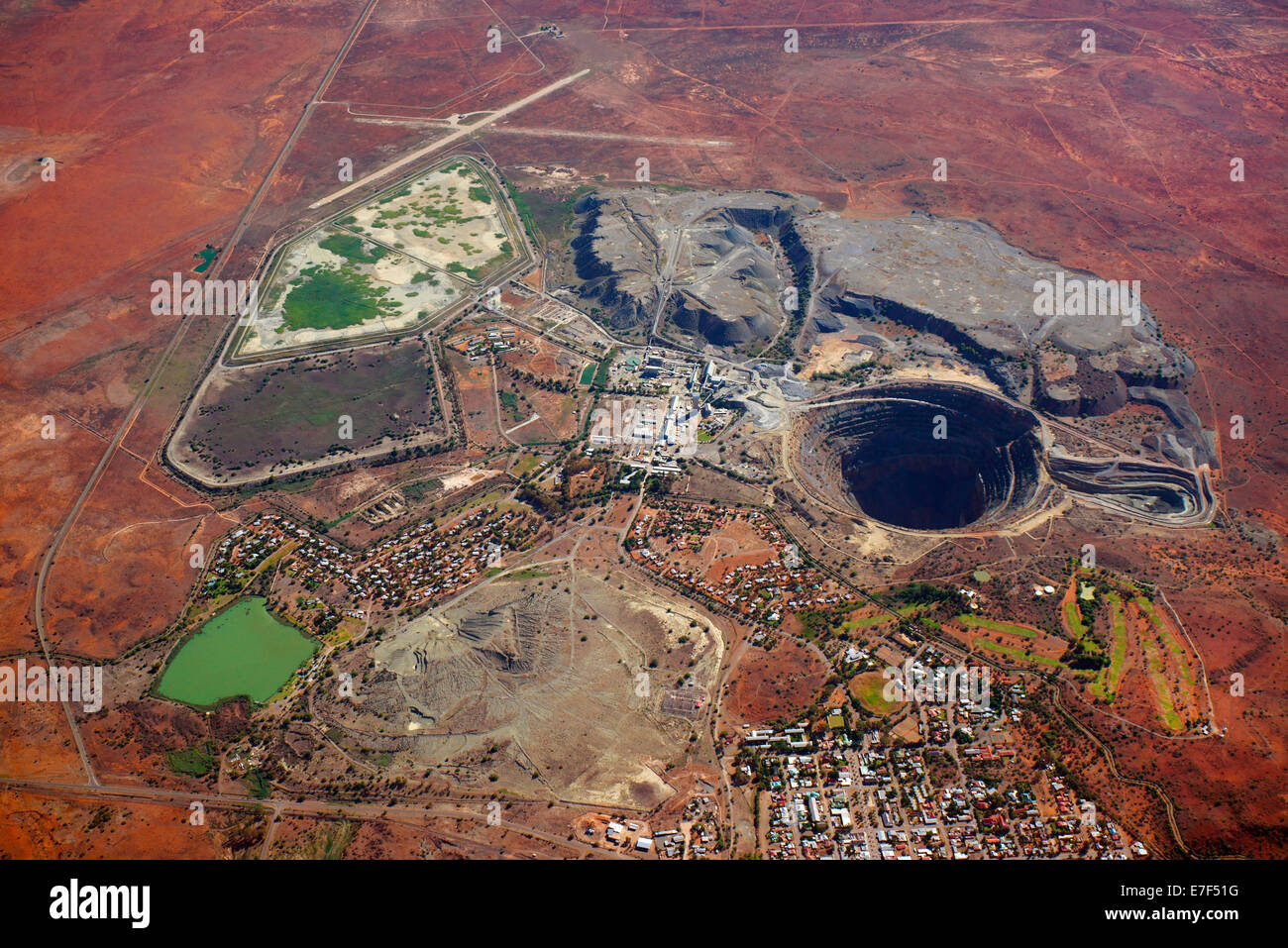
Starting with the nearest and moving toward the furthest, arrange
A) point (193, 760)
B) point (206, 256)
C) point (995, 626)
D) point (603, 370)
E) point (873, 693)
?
point (193, 760), point (873, 693), point (995, 626), point (603, 370), point (206, 256)

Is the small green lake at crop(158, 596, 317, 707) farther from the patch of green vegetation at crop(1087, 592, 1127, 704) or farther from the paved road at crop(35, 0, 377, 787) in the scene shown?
the patch of green vegetation at crop(1087, 592, 1127, 704)

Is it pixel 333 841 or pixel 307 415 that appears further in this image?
pixel 307 415

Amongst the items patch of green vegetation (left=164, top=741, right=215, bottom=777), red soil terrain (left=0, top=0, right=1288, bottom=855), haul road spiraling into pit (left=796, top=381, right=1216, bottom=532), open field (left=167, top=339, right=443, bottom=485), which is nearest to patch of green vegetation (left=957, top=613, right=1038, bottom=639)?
red soil terrain (left=0, top=0, right=1288, bottom=855)

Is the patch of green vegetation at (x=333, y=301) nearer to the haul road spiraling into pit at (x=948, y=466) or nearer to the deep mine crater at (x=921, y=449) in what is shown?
the haul road spiraling into pit at (x=948, y=466)

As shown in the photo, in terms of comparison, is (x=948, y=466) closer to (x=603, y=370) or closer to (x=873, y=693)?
(x=873, y=693)

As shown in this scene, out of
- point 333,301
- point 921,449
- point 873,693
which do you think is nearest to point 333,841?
point 873,693

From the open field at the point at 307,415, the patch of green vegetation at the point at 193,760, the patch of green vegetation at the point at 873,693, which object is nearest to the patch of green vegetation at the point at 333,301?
the open field at the point at 307,415
